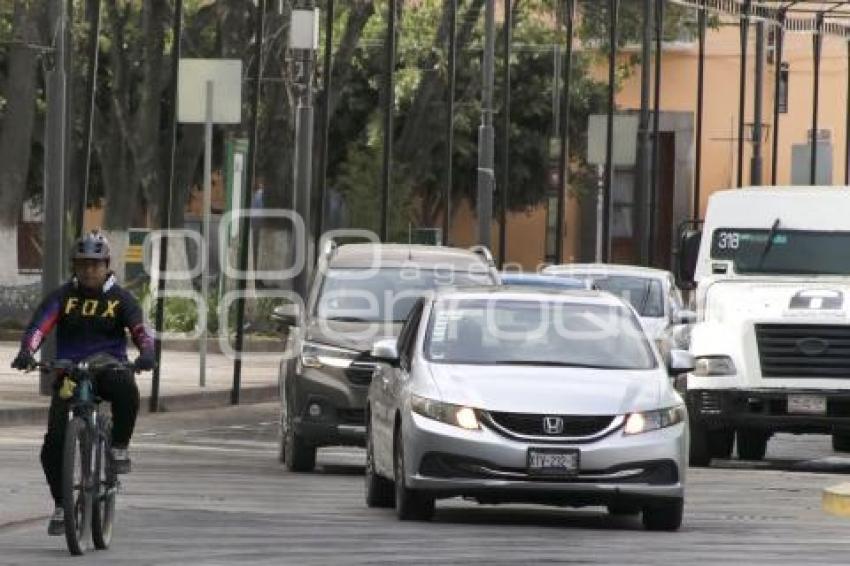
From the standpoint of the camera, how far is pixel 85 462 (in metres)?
16.6

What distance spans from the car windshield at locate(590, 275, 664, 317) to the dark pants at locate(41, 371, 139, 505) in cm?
1951

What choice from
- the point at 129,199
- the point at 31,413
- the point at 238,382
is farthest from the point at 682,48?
the point at 31,413

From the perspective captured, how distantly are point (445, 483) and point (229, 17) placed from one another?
111 feet

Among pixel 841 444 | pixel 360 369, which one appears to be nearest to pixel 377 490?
pixel 360 369

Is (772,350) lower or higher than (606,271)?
lower

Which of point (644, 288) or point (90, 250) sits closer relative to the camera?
point (90, 250)

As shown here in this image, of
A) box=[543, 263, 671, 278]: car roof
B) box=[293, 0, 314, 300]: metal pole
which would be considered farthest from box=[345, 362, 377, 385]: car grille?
box=[293, 0, 314, 300]: metal pole

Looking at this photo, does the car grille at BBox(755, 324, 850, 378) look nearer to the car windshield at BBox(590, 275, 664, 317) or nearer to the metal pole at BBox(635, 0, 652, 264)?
the car windshield at BBox(590, 275, 664, 317)

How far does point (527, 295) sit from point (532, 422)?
1.95m

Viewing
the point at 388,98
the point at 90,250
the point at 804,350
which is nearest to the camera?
the point at 90,250

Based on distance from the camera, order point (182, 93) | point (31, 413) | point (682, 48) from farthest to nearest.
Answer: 1. point (682, 48)
2. point (182, 93)
3. point (31, 413)

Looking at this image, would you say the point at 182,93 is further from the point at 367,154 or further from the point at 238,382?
the point at 367,154

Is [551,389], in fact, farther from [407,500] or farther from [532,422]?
[407,500]

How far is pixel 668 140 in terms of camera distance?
289 ft
